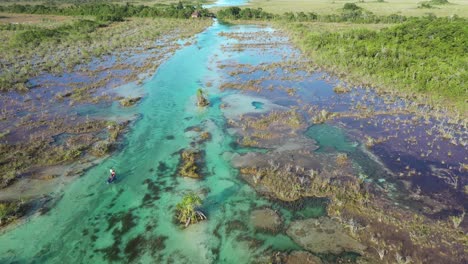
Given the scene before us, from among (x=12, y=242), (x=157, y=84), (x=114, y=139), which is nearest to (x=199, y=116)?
(x=114, y=139)

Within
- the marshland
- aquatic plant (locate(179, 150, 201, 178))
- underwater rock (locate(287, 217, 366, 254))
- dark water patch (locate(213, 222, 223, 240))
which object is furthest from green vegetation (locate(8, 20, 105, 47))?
underwater rock (locate(287, 217, 366, 254))

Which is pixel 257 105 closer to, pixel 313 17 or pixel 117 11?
pixel 313 17

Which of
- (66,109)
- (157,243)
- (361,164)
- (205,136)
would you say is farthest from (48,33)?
(361,164)

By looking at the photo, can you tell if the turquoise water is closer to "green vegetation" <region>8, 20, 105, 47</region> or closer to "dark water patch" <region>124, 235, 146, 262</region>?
"dark water patch" <region>124, 235, 146, 262</region>

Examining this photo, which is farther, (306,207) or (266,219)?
(306,207)

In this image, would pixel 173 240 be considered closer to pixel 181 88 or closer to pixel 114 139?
pixel 114 139

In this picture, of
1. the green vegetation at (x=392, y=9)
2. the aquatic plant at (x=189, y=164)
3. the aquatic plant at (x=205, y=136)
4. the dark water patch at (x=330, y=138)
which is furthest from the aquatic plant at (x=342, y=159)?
the green vegetation at (x=392, y=9)
